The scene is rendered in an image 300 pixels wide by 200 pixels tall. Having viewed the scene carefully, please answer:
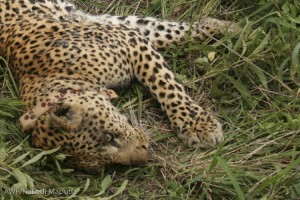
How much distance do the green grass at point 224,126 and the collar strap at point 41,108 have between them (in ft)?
0.45

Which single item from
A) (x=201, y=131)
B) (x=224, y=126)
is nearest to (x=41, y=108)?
(x=201, y=131)

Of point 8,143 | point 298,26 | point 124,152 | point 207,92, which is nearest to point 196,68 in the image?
point 207,92

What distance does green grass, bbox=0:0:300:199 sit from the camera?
189 inches

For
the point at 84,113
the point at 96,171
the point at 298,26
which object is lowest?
the point at 96,171

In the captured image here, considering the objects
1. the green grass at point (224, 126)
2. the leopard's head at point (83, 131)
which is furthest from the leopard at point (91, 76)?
the green grass at point (224, 126)

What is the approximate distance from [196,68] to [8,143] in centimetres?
175

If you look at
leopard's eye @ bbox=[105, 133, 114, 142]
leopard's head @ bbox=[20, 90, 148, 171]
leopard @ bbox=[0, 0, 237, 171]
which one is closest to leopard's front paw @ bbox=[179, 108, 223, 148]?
leopard @ bbox=[0, 0, 237, 171]

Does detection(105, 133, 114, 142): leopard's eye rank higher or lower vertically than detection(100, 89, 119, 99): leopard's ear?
lower

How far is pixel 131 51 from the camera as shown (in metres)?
5.68

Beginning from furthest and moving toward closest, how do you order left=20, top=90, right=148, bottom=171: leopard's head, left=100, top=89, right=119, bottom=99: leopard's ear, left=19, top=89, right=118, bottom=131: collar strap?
left=100, top=89, right=119, bottom=99: leopard's ear
left=19, top=89, right=118, bottom=131: collar strap
left=20, top=90, right=148, bottom=171: leopard's head

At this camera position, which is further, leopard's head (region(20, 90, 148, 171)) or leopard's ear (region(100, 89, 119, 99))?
leopard's ear (region(100, 89, 119, 99))

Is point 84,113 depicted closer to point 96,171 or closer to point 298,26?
point 96,171

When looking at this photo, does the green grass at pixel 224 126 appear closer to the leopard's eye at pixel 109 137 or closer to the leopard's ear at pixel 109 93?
the leopard's eye at pixel 109 137

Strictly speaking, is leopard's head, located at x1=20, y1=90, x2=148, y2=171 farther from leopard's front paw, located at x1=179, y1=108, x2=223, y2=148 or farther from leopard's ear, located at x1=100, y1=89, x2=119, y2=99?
leopard's front paw, located at x1=179, y1=108, x2=223, y2=148
